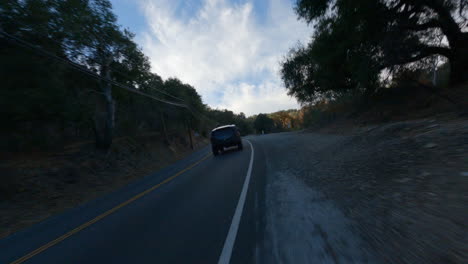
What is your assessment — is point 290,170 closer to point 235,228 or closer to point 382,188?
point 382,188

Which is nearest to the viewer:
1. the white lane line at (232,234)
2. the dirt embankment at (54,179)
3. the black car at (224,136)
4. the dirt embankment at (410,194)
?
the dirt embankment at (410,194)

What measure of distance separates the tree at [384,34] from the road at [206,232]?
9.41 metres

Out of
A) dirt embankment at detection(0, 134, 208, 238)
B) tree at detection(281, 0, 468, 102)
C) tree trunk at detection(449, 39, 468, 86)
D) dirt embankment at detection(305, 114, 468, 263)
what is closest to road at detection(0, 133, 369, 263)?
dirt embankment at detection(305, 114, 468, 263)

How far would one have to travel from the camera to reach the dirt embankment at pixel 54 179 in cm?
658

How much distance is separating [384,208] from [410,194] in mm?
506

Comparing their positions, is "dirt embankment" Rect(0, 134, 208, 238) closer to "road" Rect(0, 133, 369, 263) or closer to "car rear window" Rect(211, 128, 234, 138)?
"road" Rect(0, 133, 369, 263)

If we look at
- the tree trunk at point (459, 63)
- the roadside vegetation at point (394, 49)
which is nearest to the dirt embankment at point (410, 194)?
the roadside vegetation at point (394, 49)

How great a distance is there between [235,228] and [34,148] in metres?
15.0

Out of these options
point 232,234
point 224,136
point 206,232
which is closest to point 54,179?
point 224,136

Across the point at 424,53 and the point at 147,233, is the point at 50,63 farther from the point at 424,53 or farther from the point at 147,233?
the point at 424,53

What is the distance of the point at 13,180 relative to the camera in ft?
26.0

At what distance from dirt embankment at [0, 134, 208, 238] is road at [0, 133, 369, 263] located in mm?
1568

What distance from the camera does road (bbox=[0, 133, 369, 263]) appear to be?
2.58 metres

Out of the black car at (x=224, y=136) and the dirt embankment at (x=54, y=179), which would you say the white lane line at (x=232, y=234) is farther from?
the black car at (x=224, y=136)
